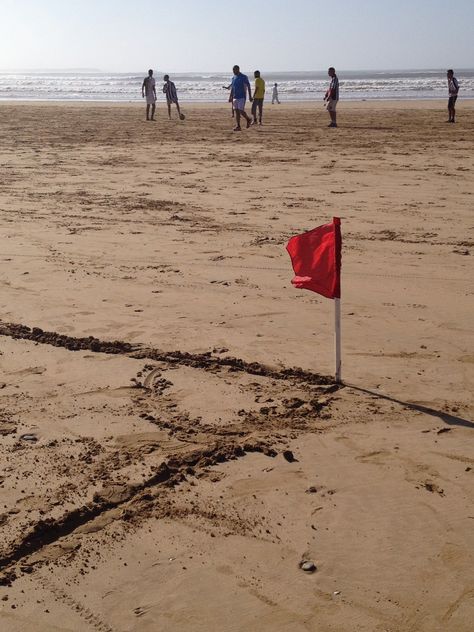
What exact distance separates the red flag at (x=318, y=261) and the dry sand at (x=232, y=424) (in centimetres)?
61

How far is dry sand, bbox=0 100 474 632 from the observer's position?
119 inches

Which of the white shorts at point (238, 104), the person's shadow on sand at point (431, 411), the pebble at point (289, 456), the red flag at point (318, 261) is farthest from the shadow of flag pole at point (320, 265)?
the white shorts at point (238, 104)

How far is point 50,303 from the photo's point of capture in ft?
21.3

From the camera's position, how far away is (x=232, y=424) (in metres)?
4.39

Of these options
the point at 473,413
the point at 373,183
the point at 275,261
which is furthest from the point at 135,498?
the point at 373,183

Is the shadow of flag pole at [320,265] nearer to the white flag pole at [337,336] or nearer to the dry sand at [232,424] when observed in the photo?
the white flag pole at [337,336]

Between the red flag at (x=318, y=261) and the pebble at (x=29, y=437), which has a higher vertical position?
the red flag at (x=318, y=261)

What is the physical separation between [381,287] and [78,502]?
12.7 feet

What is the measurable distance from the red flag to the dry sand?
0.61m

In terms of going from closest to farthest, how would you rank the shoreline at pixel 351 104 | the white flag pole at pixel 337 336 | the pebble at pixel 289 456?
1. the pebble at pixel 289 456
2. the white flag pole at pixel 337 336
3. the shoreline at pixel 351 104

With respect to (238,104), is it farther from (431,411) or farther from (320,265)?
(431,411)

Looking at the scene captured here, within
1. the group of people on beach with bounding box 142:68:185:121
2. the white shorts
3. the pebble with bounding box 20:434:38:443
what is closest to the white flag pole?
the pebble with bounding box 20:434:38:443

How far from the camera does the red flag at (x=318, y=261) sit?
479 cm

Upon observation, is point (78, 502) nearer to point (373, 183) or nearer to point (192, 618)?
point (192, 618)
